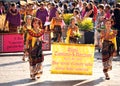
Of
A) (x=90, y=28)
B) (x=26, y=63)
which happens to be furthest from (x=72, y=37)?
(x=90, y=28)

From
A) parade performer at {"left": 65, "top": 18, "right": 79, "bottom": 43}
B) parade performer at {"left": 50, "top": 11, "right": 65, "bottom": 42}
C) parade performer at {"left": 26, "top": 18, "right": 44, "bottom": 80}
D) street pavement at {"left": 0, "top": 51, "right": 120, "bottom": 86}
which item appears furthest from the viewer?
parade performer at {"left": 50, "top": 11, "right": 65, "bottom": 42}

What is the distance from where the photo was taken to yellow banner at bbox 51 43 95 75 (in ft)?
40.5

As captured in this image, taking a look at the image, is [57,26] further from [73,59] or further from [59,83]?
[59,83]

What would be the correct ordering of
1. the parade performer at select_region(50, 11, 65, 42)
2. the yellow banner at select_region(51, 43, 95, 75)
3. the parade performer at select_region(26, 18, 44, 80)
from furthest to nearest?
the parade performer at select_region(50, 11, 65, 42) → the yellow banner at select_region(51, 43, 95, 75) → the parade performer at select_region(26, 18, 44, 80)

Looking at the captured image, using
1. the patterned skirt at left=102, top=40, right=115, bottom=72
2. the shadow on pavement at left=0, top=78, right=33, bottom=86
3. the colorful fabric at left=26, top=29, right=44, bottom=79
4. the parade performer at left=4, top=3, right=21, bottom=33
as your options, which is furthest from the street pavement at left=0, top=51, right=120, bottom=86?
the parade performer at left=4, top=3, right=21, bottom=33

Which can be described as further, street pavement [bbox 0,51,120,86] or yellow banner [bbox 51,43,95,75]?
yellow banner [bbox 51,43,95,75]

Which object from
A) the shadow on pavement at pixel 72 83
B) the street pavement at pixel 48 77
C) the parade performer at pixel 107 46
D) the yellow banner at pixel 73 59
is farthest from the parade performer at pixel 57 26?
the shadow on pavement at pixel 72 83

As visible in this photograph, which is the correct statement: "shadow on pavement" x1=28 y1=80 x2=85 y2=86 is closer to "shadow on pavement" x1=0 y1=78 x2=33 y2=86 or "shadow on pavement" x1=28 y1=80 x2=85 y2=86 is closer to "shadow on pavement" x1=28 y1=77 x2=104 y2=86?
"shadow on pavement" x1=28 y1=77 x2=104 y2=86

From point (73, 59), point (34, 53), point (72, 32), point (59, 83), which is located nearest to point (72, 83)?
point (59, 83)

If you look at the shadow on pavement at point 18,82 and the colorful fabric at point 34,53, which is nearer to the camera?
the shadow on pavement at point 18,82

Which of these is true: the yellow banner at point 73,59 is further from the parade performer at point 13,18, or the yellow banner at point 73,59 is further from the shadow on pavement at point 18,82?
the parade performer at point 13,18

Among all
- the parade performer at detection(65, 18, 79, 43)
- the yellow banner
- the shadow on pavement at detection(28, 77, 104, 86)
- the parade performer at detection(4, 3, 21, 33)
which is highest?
the parade performer at detection(4, 3, 21, 33)

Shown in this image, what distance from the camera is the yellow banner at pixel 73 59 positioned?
40.5 ft

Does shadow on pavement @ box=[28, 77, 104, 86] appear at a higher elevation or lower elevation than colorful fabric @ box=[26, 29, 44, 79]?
lower
